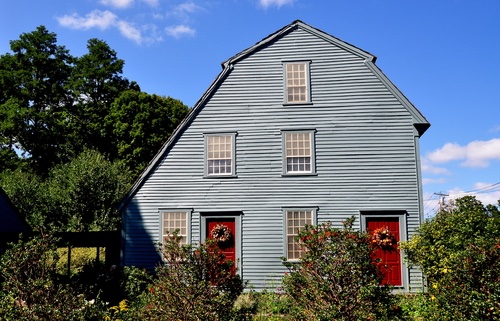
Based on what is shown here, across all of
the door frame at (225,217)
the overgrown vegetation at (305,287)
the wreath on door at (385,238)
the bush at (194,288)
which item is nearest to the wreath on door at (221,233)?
the door frame at (225,217)

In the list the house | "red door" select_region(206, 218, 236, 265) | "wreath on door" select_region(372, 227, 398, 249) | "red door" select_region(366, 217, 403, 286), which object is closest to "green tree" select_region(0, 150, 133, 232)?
the house

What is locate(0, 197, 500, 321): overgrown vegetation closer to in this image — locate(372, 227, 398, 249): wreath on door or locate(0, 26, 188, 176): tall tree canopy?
locate(372, 227, 398, 249): wreath on door

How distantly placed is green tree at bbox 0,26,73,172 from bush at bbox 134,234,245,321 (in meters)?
31.1

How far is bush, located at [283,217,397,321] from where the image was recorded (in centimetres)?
825

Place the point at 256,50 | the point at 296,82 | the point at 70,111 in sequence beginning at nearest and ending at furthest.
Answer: the point at 296,82 → the point at 256,50 → the point at 70,111

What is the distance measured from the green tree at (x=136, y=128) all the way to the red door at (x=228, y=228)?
2167 centimetres

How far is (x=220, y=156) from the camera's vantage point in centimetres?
1764

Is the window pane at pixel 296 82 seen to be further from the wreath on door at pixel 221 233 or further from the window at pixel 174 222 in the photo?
the window at pixel 174 222

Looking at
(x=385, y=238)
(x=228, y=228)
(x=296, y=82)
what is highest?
(x=296, y=82)

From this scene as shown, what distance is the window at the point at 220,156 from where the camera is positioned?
1761cm

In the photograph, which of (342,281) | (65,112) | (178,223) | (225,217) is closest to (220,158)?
(225,217)

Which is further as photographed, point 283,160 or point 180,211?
point 180,211

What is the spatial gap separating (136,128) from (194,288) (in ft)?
103

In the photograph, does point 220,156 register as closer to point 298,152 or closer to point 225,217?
point 225,217
